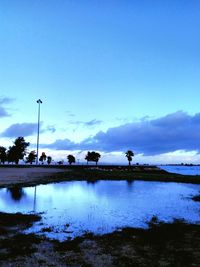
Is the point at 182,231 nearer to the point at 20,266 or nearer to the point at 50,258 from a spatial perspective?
the point at 50,258

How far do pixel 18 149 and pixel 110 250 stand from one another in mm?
156424

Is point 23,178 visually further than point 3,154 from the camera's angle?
No

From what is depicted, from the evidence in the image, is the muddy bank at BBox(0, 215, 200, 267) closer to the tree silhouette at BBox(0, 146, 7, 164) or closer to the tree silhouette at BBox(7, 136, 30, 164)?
the tree silhouette at BBox(7, 136, 30, 164)

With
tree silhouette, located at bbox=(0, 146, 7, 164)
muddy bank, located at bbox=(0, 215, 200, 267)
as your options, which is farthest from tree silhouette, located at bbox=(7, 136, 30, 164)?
muddy bank, located at bbox=(0, 215, 200, 267)

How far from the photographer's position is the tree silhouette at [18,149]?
555 ft

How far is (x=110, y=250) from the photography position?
709 inches

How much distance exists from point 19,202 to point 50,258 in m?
21.5

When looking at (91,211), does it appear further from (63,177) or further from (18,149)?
(18,149)

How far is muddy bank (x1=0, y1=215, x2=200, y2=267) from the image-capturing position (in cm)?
1577

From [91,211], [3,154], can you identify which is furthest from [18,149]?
[91,211]

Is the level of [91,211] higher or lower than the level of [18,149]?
lower

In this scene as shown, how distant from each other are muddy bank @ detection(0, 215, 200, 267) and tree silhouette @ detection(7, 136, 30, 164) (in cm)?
15204

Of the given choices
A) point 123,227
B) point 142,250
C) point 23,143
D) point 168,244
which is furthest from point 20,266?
point 23,143

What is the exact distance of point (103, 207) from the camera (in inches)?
1388
